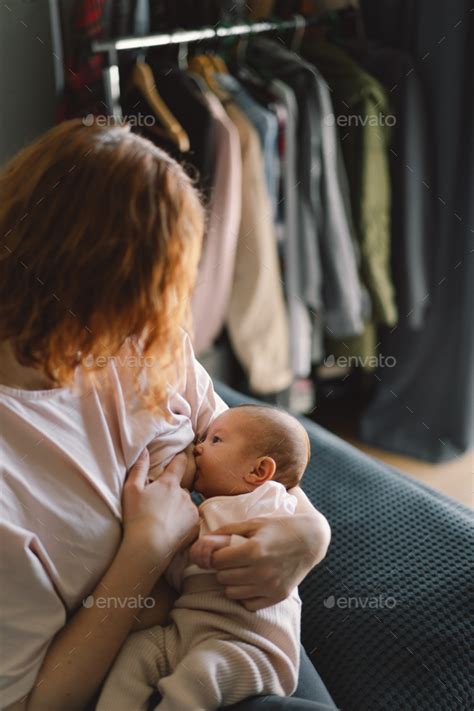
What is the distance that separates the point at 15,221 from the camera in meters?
0.84

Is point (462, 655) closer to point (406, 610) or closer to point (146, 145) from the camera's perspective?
point (406, 610)

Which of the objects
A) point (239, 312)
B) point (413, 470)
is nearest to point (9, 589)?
point (239, 312)

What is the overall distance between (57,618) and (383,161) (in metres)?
1.72

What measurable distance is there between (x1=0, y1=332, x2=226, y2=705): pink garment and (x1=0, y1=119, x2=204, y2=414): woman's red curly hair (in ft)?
0.21

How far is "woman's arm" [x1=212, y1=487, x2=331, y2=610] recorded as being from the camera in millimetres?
892

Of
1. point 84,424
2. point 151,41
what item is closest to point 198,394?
point 84,424

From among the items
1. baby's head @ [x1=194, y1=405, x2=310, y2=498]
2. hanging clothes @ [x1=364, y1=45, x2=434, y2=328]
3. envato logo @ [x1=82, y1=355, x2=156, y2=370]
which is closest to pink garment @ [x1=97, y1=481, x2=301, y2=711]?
baby's head @ [x1=194, y1=405, x2=310, y2=498]

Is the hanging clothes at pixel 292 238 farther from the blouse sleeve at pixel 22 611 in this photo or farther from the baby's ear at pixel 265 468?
the blouse sleeve at pixel 22 611

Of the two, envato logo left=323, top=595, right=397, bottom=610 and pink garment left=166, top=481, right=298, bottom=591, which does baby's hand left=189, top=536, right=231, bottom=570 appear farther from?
envato logo left=323, top=595, right=397, bottom=610

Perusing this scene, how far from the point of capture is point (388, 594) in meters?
1.10

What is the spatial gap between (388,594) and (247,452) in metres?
0.27

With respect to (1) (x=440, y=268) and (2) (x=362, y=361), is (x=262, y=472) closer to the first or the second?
(2) (x=362, y=361)

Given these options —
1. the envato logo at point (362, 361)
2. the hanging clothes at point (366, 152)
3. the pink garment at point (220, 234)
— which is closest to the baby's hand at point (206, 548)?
the pink garment at point (220, 234)

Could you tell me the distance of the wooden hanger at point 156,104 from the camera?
1815 millimetres
